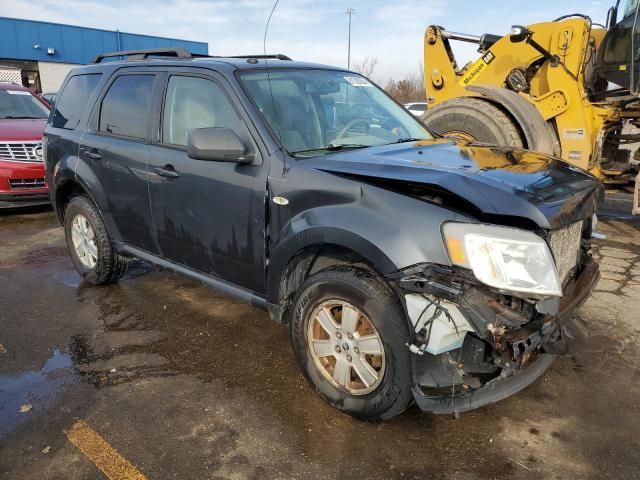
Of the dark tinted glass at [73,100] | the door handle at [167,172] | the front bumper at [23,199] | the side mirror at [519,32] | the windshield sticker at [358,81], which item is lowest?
the front bumper at [23,199]

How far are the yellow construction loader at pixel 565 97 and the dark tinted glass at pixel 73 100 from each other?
13.0 ft

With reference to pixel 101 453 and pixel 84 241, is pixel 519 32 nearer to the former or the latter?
pixel 84 241

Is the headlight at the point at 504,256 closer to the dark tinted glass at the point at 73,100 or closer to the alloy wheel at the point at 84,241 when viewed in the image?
the alloy wheel at the point at 84,241

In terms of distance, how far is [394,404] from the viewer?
2529mm

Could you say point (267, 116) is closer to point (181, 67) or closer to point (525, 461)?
point (181, 67)

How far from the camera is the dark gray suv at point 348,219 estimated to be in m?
2.32

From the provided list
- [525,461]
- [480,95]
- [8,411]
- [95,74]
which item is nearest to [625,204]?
[480,95]

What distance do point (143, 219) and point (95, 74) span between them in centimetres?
152

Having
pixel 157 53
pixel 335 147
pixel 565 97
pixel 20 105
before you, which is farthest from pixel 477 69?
pixel 20 105

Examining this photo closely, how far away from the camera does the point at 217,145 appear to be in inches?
116

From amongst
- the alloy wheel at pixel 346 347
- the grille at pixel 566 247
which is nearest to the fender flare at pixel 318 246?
→ the alloy wheel at pixel 346 347

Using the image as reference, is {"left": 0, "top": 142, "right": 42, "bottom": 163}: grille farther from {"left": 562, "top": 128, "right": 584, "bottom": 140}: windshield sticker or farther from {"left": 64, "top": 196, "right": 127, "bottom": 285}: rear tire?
{"left": 562, "top": 128, "right": 584, "bottom": 140}: windshield sticker

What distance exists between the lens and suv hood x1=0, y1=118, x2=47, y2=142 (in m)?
7.36

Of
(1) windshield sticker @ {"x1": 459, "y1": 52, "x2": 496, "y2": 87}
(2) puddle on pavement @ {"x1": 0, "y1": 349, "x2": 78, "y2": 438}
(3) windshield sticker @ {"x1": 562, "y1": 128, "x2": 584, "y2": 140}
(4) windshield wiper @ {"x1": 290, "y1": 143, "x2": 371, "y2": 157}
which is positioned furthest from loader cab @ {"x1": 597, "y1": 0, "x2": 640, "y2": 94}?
(2) puddle on pavement @ {"x1": 0, "y1": 349, "x2": 78, "y2": 438}
